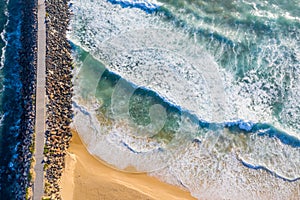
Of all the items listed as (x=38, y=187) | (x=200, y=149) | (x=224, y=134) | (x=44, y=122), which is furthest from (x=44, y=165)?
(x=224, y=134)

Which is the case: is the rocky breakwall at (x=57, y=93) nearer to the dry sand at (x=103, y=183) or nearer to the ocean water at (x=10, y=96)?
the dry sand at (x=103, y=183)

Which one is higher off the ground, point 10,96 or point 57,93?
point 57,93

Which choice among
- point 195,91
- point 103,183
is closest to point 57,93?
point 103,183

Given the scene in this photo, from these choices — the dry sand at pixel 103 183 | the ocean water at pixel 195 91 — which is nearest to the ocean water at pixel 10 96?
the dry sand at pixel 103 183

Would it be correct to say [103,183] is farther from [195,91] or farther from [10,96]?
[195,91]

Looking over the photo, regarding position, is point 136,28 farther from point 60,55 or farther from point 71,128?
point 71,128

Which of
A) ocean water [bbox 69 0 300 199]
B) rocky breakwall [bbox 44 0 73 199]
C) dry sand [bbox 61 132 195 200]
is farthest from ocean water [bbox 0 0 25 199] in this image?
ocean water [bbox 69 0 300 199]
